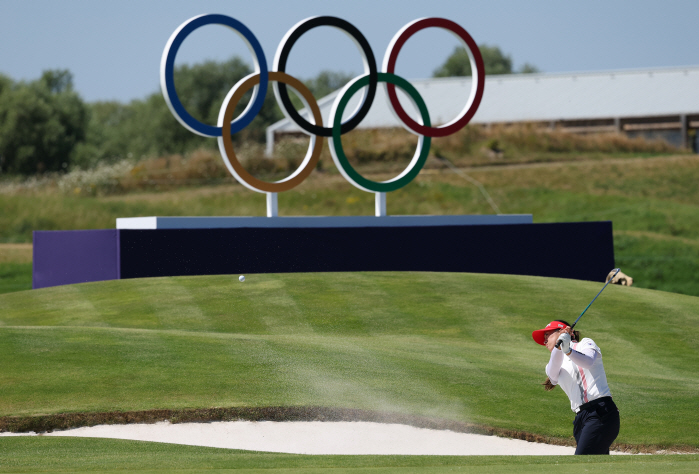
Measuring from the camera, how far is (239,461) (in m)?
9.00

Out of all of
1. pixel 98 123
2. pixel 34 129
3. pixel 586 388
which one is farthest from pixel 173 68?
pixel 98 123

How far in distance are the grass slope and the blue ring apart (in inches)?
155

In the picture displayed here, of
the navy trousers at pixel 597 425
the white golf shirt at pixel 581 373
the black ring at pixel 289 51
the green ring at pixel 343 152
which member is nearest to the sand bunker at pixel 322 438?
the navy trousers at pixel 597 425

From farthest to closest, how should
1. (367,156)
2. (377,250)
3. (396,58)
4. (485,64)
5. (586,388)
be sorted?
(485,64) < (367,156) < (396,58) < (377,250) < (586,388)

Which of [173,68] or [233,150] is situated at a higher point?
[173,68]

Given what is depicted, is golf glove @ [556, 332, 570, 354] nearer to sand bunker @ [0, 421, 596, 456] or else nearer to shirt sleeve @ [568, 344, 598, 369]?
shirt sleeve @ [568, 344, 598, 369]

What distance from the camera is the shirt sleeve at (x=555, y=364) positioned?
27.2 ft

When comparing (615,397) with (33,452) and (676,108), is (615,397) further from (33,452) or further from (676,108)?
(676,108)

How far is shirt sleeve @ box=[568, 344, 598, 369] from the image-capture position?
25.9ft

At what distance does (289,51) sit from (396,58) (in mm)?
3170

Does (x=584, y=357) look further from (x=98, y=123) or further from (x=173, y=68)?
(x=98, y=123)

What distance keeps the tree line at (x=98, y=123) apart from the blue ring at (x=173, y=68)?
33.7m

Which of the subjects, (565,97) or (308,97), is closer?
(308,97)

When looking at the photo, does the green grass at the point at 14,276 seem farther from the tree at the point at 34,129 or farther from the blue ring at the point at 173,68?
the tree at the point at 34,129
